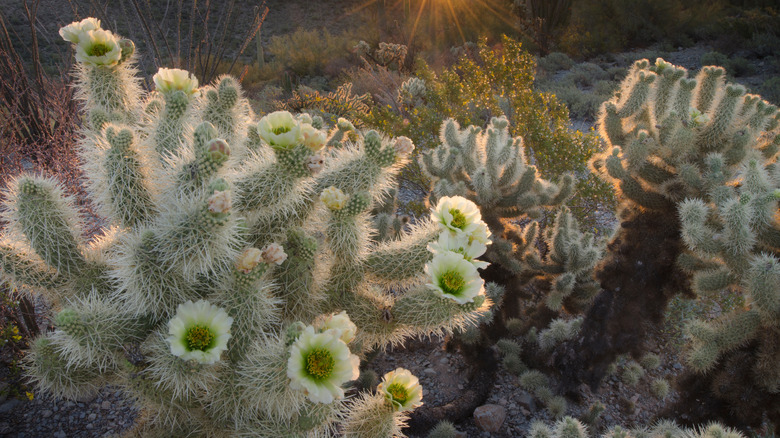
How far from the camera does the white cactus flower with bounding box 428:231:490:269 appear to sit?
68.6 inches

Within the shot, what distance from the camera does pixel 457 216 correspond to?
1848 millimetres

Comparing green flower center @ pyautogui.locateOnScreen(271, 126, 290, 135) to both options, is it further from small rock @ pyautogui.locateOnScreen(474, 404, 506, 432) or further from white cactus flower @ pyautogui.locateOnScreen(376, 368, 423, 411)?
small rock @ pyautogui.locateOnScreen(474, 404, 506, 432)

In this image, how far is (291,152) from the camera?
1.58 meters

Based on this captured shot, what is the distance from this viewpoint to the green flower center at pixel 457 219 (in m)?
1.82

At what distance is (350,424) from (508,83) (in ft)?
16.0

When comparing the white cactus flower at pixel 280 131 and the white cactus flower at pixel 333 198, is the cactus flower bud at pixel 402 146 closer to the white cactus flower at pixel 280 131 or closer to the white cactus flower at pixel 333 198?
the white cactus flower at pixel 333 198

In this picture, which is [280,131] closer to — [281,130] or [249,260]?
[281,130]

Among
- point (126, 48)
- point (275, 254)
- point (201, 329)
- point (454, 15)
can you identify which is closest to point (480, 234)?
point (275, 254)

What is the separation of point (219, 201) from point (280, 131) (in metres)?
0.39

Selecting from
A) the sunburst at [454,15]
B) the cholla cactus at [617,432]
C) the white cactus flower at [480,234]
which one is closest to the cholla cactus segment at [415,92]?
the white cactus flower at [480,234]

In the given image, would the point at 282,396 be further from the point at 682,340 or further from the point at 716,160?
the point at 682,340

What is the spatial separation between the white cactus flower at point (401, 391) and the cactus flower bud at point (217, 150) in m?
A: 0.95

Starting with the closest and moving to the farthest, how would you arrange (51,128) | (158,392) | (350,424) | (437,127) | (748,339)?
1. (158,392)
2. (350,424)
3. (748,339)
4. (51,128)
5. (437,127)

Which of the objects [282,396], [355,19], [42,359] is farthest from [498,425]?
[355,19]
